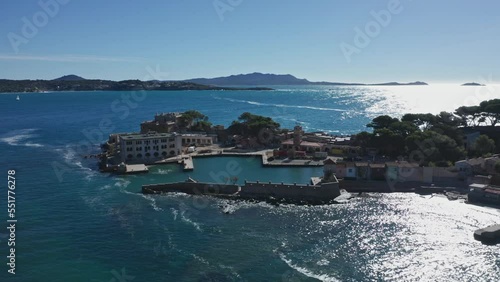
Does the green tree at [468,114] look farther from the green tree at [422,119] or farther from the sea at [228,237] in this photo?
the sea at [228,237]

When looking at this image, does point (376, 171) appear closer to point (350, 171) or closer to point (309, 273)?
point (350, 171)

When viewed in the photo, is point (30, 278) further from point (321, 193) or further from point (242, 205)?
point (321, 193)

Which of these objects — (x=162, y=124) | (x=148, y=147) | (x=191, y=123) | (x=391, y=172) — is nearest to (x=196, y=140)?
(x=162, y=124)

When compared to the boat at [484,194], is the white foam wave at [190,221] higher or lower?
lower

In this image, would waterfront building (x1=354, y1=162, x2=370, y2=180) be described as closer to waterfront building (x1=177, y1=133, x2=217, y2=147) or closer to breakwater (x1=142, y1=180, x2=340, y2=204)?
breakwater (x1=142, y1=180, x2=340, y2=204)

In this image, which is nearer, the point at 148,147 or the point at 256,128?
the point at 148,147

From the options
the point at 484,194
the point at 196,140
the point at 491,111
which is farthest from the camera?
the point at 196,140

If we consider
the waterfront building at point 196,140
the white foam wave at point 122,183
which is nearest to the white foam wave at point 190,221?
the white foam wave at point 122,183

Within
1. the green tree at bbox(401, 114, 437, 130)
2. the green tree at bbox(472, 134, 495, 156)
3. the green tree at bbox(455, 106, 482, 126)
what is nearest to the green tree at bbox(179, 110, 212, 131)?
the green tree at bbox(401, 114, 437, 130)
